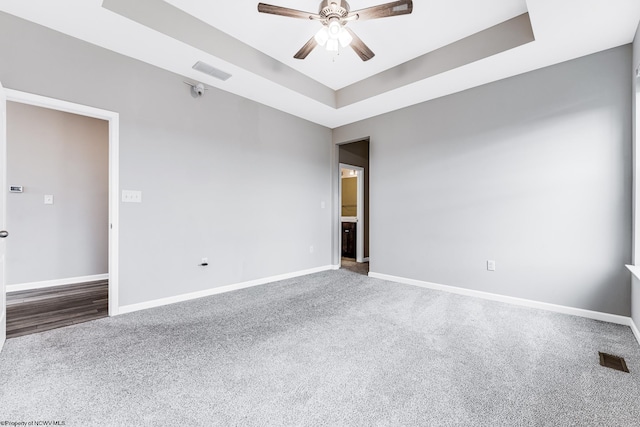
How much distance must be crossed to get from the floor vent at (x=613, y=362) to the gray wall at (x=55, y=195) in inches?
224

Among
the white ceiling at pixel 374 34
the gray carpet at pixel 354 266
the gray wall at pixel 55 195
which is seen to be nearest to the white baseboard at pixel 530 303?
the gray carpet at pixel 354 266

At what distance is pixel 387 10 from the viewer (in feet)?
6.71

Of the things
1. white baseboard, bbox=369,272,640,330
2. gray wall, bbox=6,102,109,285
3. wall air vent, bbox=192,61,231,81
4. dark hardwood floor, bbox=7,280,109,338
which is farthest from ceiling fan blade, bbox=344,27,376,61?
gray wall, bbox=6,102,109,285

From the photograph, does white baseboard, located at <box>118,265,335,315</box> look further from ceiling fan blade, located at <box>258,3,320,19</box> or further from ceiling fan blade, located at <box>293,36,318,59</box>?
ceiling fan blade, located at <box>258,3,320,19</box>

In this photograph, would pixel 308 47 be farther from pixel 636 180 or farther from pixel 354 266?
pixel 354 266

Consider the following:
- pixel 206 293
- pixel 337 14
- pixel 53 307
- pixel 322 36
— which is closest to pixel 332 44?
pixel 322 36

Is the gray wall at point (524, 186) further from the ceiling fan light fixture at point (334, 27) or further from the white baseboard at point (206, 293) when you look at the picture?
the ceiling fan light fixture at point (334, 27)

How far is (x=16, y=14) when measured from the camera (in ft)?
7.25

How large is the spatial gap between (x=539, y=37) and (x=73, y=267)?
6079 millimetres

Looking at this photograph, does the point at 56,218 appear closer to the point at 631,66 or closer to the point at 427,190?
the point at 427,190

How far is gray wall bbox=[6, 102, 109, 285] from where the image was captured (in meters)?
3.45

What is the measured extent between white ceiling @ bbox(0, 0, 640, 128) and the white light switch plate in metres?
1.39

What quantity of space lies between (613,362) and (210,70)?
14.2 ft

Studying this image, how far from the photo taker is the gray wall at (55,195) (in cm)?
345
